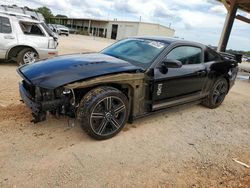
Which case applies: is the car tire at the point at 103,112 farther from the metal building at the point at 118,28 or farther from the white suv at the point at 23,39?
the metal building at the point at 118,28

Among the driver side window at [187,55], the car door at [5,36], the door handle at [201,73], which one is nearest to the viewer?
the driver side window at [187,55]

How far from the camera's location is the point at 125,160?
3121 millimetres

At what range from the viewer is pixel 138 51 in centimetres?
423

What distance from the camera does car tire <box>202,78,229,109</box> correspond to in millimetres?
5342

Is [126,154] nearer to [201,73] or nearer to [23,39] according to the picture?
[201,73]

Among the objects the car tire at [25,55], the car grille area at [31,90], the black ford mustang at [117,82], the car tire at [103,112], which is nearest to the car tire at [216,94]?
the black ford mustang at [117,82]

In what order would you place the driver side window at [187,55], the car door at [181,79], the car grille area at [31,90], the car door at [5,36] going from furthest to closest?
the car door at [5,36] < the driver side window at [187,55] < the car door at [181,79] < the car grille area at [31,90]

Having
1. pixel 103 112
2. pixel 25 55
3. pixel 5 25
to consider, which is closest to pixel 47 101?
pixel 103 112

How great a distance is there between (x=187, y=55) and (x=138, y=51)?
1026mm

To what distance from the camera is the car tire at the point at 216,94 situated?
5342 mm

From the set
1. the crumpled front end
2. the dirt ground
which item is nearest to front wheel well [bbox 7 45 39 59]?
the dirt ground

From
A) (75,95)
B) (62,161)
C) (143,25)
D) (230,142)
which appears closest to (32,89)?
(75,95)

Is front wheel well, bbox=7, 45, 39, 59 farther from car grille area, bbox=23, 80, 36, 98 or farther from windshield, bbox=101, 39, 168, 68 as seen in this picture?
car grille area, bbox=23, 80, 36, 98

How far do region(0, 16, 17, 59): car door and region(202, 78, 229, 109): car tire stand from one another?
5895 millimetres
